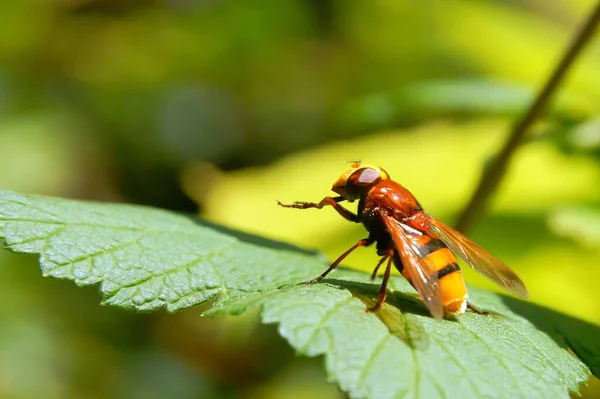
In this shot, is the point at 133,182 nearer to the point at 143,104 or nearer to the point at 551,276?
the point at 143,104

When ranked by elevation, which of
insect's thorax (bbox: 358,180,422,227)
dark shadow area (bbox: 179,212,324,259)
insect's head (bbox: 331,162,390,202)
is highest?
insect's head (bbox: 331,162,390,202)

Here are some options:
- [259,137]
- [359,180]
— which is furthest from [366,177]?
[259,137]

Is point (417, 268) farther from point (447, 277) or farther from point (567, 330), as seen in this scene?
point (567, 330)

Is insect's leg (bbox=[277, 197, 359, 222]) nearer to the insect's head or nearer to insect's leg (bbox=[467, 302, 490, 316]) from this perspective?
the insect's head

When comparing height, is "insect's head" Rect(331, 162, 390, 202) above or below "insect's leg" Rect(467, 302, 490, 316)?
above

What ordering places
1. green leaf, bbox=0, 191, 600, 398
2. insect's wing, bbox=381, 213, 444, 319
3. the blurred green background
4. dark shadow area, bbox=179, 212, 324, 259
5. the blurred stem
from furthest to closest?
the blurred green background, the blurred stem, dark shadow area, bbox=179, 212, 324, 259, insect's wing, bbox=381, 213, 444, 319, green leaf, bbox=0, 191, 600, 398

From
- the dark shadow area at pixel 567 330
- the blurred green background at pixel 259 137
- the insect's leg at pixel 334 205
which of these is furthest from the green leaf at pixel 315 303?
the blurred green background at pixel 259 137

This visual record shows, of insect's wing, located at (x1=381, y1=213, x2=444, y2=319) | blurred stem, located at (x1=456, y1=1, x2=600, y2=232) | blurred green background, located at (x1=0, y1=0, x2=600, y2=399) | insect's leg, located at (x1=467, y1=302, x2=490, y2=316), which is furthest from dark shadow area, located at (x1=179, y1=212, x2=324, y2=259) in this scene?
blurred green background, located at (x1=0, y1=0, x2=600, y2=399)

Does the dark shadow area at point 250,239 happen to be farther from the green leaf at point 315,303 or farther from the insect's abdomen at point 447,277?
the insect's abdomen at point 447,277
